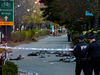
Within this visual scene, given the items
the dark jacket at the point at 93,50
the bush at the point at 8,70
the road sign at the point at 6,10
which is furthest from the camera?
the road sign at the point at 6,10

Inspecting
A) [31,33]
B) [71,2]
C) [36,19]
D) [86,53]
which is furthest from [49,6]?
[86,53]

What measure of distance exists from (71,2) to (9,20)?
10.7 metres

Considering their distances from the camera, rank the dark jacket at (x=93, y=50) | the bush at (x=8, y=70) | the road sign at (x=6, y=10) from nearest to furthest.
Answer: the dark jacket at (x=93, y=50), the bush at (x=8, y=70), the road sign at (x=6, y=10)

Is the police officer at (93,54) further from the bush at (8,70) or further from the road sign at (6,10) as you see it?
the road sign at (6,10)

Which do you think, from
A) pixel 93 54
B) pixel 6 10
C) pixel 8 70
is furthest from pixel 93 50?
pixel 6 10

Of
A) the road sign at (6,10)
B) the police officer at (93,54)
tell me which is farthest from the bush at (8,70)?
the police officer at (93,54)

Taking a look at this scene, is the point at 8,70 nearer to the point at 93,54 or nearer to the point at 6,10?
the point at 6,10

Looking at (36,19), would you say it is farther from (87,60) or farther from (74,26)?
(87,60)

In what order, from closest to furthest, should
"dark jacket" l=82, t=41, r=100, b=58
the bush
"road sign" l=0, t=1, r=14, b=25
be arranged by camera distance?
"dark jacket" l=82, t=41, r=100, b=58, the bush, "road sign" l=0, t=1, r=14, b=25

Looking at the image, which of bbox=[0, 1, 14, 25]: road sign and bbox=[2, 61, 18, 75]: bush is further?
bbox=[0, 1, 14, 25]: road sign

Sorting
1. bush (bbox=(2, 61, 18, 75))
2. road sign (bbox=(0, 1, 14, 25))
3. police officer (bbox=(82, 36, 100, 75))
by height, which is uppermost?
road sign (bbox=(0, 1, 14, 25))

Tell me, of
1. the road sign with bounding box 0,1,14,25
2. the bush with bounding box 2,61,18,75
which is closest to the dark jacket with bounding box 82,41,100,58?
the bush with bounding box 2,61,18,75

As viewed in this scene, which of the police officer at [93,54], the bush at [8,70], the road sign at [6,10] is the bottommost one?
the bush at [8,70]

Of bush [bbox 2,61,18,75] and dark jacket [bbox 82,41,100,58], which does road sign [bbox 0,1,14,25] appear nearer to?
bush [bbox 2,61,18,75]
